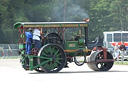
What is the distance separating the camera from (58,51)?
18.6m

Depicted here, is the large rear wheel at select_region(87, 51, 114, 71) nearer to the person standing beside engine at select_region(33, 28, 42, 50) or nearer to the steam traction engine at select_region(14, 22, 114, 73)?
the steam traction engine at select_region(14, 22, 114, 73)

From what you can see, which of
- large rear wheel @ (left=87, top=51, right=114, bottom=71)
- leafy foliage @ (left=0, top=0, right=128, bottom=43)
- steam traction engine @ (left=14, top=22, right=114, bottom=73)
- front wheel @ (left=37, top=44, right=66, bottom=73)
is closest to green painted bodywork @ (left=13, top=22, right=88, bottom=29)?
steam traction engine @ (left=14, top=22, right=114, bottom=73)

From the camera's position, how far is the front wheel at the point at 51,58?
18.1 metres

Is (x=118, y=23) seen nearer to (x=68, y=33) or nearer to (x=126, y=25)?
(x=126, y=25)

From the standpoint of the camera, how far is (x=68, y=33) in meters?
55.8

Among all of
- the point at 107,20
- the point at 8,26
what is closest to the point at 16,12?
the point at 8,26

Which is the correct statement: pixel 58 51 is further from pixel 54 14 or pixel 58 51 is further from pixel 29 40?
pixel 54 14

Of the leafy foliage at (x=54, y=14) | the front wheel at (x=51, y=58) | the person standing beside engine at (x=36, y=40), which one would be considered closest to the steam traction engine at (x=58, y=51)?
the front wheel at (x=51, y=58)

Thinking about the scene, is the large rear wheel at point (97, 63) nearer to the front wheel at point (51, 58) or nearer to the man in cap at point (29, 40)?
the front wheel at point (51, 58)

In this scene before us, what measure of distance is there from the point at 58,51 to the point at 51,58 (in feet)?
1.62

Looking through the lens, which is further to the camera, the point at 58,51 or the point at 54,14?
the point at 54,14

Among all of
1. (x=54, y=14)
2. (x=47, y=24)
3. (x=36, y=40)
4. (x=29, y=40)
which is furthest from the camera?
(x=54, y=14)

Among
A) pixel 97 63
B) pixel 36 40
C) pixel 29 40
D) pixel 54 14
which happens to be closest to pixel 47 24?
pixel 36 40

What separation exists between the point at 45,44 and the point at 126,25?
56000 millimetres
